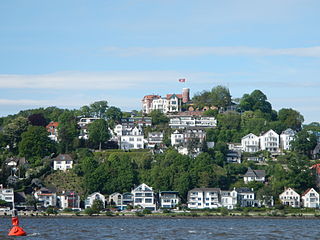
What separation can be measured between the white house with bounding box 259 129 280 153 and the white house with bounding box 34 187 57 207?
45361 mm

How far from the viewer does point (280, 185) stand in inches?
4803

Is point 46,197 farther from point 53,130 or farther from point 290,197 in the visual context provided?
point 290,197

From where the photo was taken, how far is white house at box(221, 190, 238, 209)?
120250 mm

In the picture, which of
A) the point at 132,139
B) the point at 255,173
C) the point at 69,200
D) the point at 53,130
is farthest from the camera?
the point at 53,130

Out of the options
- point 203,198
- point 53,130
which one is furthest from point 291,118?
point 53,130

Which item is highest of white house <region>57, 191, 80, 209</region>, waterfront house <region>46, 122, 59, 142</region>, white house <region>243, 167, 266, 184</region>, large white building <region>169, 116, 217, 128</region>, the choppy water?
large white building <region>169, 116, 217, 128</region>

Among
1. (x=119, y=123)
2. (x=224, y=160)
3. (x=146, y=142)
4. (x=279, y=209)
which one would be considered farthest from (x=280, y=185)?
(x=119, y=123)

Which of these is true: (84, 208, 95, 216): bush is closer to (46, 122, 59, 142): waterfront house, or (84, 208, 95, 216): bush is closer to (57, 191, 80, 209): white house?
(57, 191, 80, 209): white house

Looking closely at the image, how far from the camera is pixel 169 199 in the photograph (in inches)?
4761

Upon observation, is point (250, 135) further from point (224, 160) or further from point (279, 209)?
point (279, 209)

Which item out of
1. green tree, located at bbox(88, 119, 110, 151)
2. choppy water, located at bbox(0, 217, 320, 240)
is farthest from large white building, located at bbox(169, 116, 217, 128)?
choppy water, located at bbox(0, 217, 320, 240)

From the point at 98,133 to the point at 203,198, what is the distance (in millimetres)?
28498

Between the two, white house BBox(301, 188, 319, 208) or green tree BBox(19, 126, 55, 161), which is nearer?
white house BBox(301, 188, 319, 208)

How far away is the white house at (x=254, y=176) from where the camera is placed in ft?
416
